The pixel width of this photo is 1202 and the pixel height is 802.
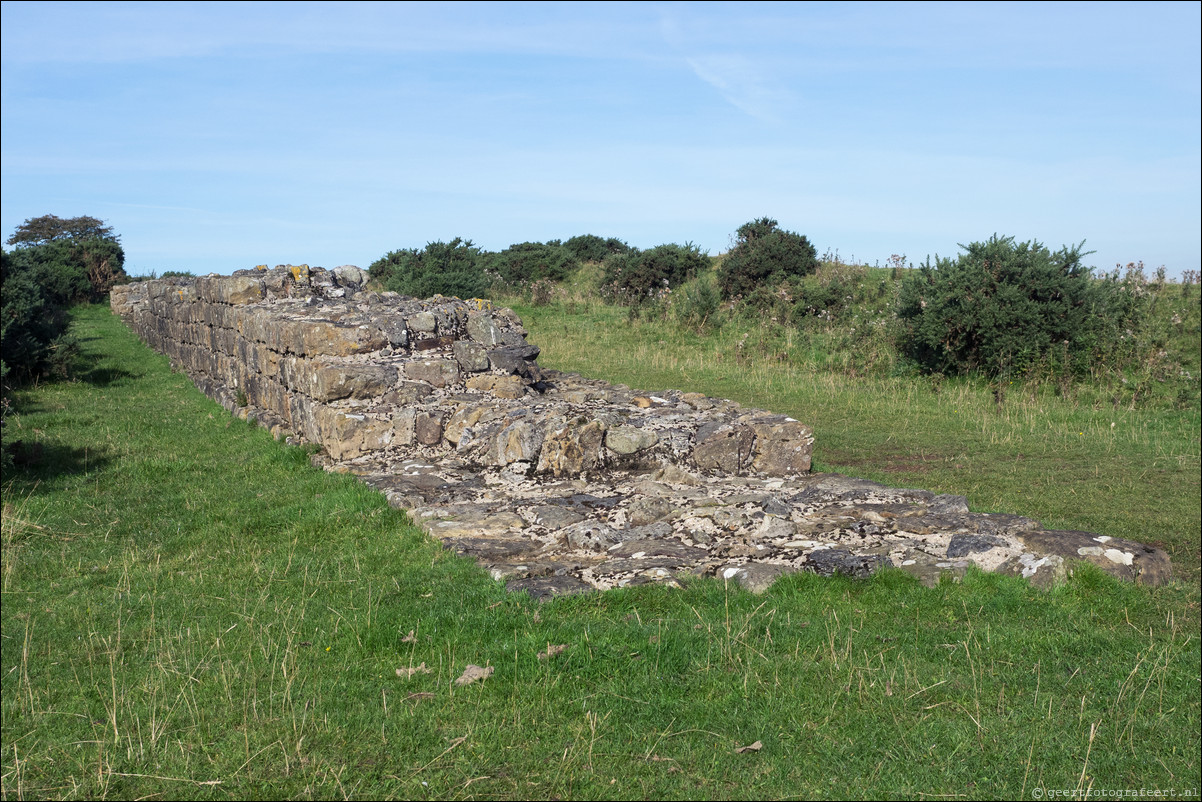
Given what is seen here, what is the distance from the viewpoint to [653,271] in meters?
28.8

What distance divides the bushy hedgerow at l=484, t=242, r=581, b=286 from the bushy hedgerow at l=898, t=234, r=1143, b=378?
65.0 feet

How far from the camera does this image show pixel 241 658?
15.6ft

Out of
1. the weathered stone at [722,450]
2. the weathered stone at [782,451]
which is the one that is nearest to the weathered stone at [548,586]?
the weathered stone at [722,450]

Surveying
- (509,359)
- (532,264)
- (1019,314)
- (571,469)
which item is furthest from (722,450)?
(532,264)

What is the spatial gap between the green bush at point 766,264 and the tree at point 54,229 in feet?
96.3

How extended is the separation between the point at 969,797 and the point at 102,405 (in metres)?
14.0

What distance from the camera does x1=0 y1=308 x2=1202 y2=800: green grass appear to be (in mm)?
3713

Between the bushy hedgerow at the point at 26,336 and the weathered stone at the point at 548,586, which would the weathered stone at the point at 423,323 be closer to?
the weathered stone at the point at 548,586

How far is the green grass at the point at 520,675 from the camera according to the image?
12.2 ft

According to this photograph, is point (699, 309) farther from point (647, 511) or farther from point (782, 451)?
point (647, 511)

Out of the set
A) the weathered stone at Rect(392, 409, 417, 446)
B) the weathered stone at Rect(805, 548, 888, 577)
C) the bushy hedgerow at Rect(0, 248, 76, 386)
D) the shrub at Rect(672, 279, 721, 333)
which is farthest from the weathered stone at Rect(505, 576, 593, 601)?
the shrub at Rect(672, 279, 721, 333)

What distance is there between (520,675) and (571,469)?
12.0 ft

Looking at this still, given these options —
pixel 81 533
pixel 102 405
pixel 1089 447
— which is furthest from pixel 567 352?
pixel 81 533

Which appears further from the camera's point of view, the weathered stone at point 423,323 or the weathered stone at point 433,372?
the weathered stone at point 423,323
